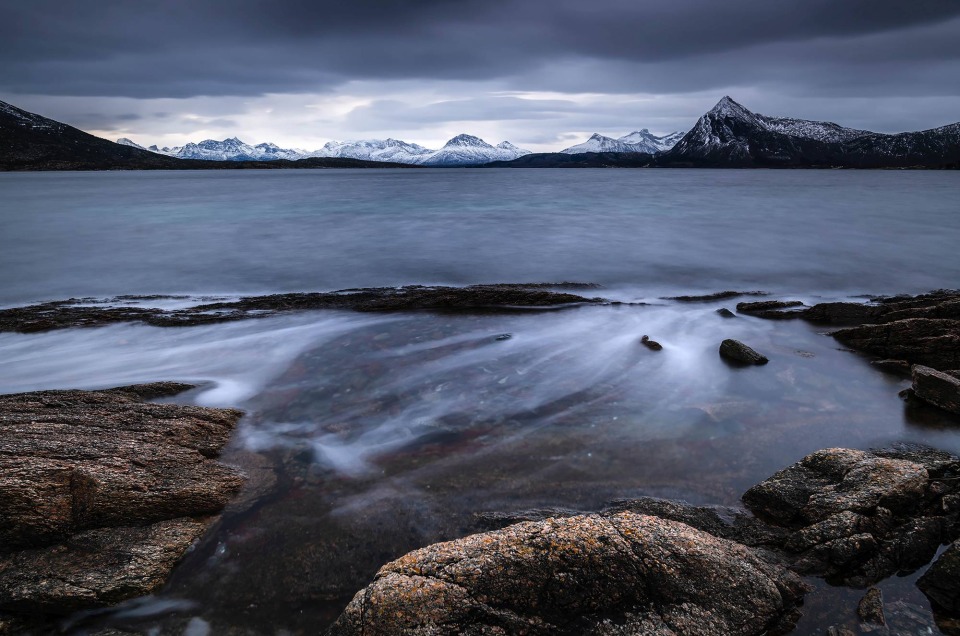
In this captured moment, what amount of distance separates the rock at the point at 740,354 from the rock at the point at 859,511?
453cm

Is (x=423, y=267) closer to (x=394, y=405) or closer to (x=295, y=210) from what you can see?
(x=394, y=405)

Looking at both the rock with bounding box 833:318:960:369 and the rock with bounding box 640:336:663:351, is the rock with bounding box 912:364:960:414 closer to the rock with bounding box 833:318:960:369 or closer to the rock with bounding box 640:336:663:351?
the rock with bounding box 833:318:960:369

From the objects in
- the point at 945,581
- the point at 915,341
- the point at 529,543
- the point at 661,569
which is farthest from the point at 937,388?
the point at 529,543

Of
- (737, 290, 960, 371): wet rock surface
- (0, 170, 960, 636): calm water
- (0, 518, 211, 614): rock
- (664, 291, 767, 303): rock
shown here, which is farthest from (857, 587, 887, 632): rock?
(664, 291, 767, 303): rock

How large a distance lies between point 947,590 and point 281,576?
6063 mm

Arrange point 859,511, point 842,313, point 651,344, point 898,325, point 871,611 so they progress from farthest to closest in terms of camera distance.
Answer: point 842,313 → point 651,344 → point 898,325 → point 859,511 → point 871,611

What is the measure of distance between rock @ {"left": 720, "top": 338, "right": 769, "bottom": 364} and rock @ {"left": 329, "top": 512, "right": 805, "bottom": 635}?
6944 millimetres

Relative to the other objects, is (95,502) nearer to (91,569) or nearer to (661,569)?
(91,569)

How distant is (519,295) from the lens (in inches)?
615

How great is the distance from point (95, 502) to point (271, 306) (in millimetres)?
10490

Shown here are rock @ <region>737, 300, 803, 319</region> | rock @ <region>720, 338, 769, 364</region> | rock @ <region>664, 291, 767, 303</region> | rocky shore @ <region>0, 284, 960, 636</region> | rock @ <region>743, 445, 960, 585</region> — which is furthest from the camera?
rock @ <region>664, 291, 767, 303</region>

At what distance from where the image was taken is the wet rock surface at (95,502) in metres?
4.77

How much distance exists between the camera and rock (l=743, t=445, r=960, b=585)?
4.94 metres

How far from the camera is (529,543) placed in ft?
14.3
